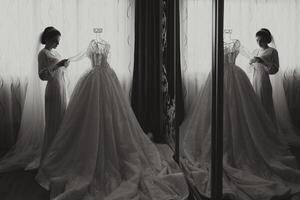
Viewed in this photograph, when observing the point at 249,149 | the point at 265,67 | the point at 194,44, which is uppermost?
the point at 194,44

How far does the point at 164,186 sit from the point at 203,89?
93 cm

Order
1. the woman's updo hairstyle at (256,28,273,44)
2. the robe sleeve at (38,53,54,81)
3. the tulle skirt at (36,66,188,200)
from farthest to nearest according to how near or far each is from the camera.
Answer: the robe sleeve at (38,53,54,81) < the tulle skirt at (36,66,188,200) < the woman's updo hairstyle at (256,28,273,44)

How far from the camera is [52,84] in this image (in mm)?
2965

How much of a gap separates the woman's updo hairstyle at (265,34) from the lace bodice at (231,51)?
16 centimetres

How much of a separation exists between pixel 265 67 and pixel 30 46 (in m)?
3.16

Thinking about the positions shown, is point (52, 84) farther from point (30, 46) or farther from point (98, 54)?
point (30, 46)

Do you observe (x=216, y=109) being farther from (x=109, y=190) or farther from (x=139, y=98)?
(x=139, y=98)

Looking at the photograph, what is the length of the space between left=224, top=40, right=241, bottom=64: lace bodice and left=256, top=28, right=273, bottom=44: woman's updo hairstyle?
16 cm

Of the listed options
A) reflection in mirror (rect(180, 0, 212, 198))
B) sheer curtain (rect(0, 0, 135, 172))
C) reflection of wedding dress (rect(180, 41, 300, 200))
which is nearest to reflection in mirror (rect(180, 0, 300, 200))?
reflection of wedding dress (rect(180, 41, 300, 200))

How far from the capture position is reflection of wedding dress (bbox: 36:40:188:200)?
7.59ft

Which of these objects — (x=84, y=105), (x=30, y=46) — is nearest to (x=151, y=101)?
(x=84, y=105)

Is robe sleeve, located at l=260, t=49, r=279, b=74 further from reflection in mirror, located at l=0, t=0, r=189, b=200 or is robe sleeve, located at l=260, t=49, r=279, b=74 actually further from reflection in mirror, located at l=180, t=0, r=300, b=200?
reflection in mirror, located at l=0, t=0, r=189, b=200

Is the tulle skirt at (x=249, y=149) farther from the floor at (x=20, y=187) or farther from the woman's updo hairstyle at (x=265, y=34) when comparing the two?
the floor at (x=20, y=187)

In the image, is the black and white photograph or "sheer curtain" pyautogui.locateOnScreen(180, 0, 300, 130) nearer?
"sheer curtain" pyautogui.locateOnScreen(180, 0, 300, 130)
